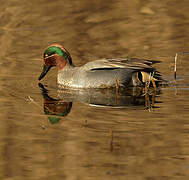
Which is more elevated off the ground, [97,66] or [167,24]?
[167,24]

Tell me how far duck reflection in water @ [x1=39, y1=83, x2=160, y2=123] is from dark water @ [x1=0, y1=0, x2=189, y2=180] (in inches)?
0.7

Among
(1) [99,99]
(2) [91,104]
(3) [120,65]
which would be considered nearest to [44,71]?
(3) [120,65]

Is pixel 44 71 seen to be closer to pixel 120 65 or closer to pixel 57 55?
pixel 57 55

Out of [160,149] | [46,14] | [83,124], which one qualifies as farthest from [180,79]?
[46,14]

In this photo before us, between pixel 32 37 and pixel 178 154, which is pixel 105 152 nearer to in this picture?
pixel 178 154

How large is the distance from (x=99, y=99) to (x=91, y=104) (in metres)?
0.43

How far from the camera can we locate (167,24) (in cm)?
1423

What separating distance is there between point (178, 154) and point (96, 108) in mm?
2390

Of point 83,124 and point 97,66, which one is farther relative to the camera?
point 97,66

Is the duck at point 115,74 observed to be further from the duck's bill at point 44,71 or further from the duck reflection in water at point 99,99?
the duck's bill at point 44,71

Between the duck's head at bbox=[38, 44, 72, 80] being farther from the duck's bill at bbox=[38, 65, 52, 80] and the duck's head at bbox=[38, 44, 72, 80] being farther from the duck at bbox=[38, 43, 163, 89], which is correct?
the duck at bbox=[38, 43, 163, 89]

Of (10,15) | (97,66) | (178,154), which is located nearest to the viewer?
(178,154)

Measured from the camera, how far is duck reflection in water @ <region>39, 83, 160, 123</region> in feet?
29.0

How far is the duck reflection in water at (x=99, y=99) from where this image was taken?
8.84m
